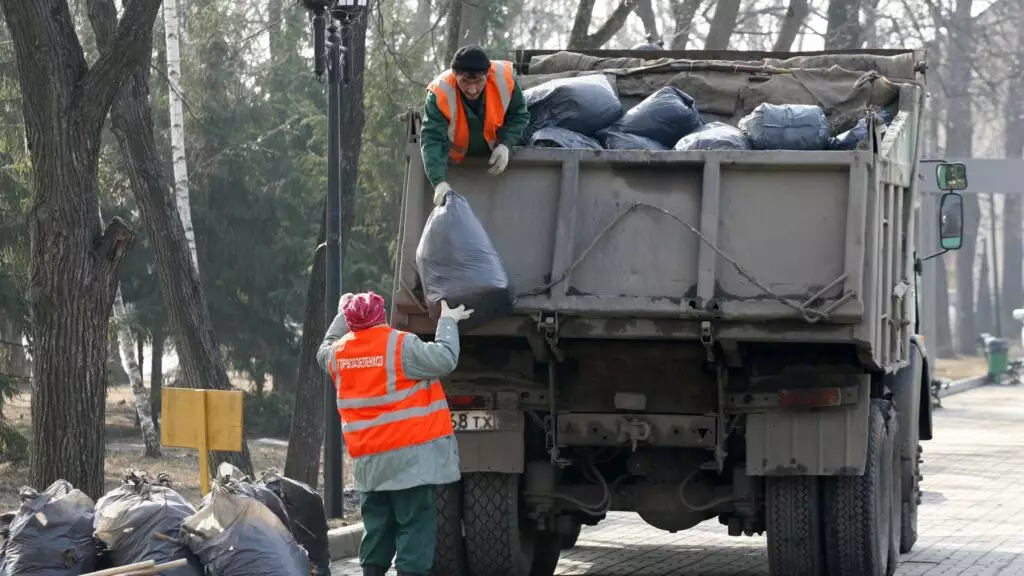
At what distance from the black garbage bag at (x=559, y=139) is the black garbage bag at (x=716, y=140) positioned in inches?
17.4

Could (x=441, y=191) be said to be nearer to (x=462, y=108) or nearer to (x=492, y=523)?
(x=462, y=108)

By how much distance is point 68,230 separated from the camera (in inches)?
365

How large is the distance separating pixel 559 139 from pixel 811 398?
67.9 inches

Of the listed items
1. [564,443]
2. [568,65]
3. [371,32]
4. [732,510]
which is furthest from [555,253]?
[371,32]

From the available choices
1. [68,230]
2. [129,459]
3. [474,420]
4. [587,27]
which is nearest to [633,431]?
[474,420]

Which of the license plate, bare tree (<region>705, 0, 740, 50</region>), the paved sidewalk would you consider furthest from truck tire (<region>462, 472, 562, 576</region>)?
bare tree (<region>705, 0, 740, 50</region>)

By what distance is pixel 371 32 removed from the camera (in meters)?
22.0

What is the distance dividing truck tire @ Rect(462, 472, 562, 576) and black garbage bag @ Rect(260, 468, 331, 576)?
84 centimetres

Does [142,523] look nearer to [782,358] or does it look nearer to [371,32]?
[782,358]

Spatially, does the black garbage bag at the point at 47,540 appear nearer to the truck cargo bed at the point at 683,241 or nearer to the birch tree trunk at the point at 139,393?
the truck cargo bed at the point at 683,241

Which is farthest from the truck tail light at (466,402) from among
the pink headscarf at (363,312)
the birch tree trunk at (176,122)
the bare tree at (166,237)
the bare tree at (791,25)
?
the bare tree at (791,25)

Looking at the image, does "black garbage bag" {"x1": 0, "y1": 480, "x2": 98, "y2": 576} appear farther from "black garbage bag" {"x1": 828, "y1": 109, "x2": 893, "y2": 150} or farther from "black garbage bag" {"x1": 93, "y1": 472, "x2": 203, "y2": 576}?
"black garbage bag" {"x1": 828, "y1": 109, "x2": 893, "y2": 150}

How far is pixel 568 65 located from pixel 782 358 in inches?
109

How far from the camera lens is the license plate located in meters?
8.08
